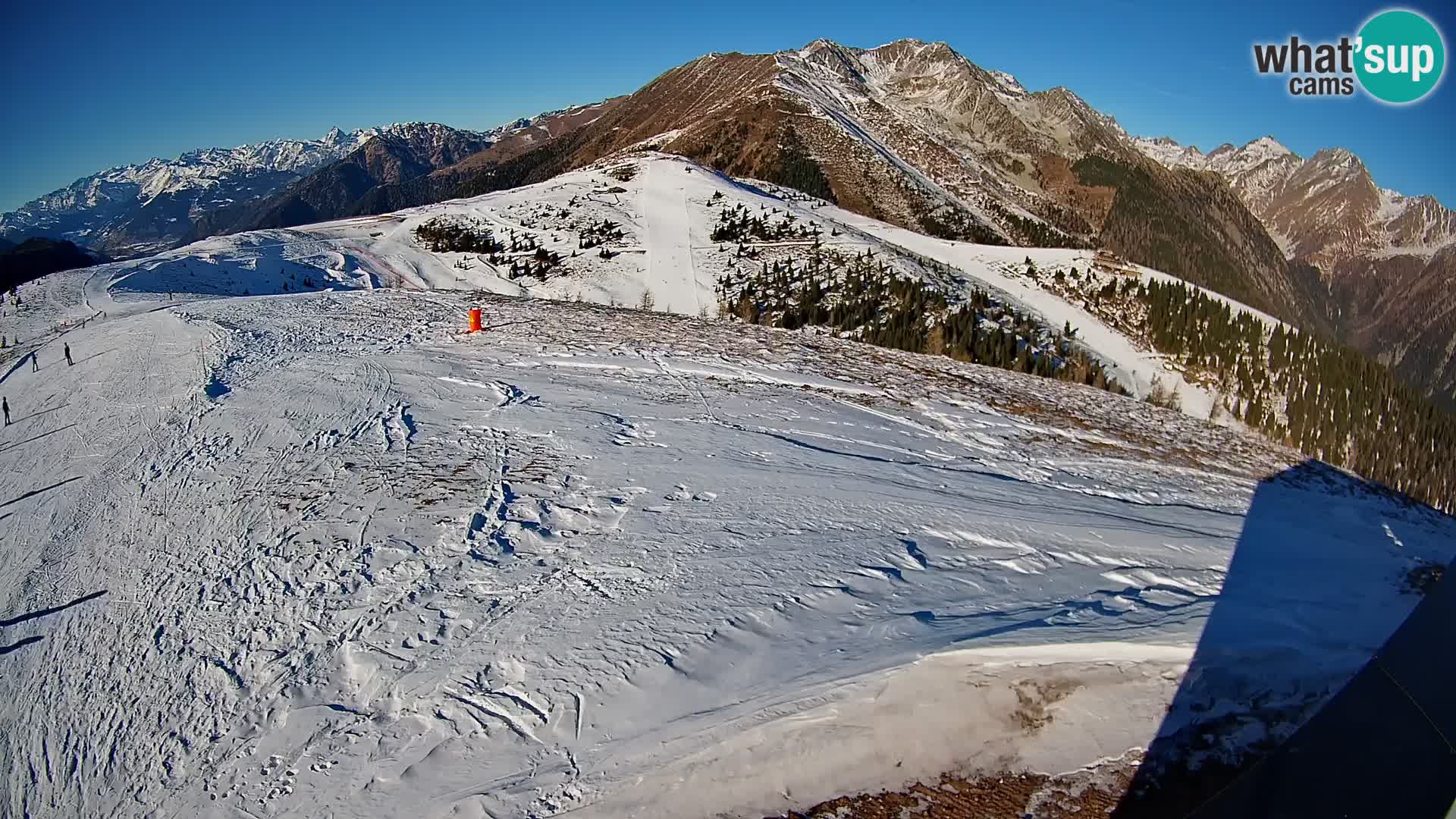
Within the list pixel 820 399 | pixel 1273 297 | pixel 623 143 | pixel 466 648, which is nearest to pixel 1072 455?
pixel 820 399

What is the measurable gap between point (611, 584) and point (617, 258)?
2739cm

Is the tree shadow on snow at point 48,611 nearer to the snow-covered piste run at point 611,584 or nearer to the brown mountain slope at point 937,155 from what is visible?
the snow-covered piste run at point 611,584

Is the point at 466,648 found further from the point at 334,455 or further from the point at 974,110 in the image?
A: the point at 974,110

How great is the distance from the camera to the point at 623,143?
112750 mm

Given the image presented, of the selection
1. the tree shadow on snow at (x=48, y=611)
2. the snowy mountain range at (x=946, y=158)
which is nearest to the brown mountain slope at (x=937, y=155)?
the snowy mountain range at (x=946, y=158)

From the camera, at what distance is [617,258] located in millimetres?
32375

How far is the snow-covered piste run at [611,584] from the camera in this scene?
16.6 ft

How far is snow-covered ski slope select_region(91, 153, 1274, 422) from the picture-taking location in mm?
26766

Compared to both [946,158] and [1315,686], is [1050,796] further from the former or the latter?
[946,158]

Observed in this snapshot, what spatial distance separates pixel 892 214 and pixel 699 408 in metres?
65.4

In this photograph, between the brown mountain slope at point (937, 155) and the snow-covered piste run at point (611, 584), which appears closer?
the snow-covered piste run at point (611, 584)

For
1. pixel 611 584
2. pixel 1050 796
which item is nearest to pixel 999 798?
pixel 1050 796

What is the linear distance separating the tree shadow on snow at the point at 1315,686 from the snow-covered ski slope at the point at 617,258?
57.5ft

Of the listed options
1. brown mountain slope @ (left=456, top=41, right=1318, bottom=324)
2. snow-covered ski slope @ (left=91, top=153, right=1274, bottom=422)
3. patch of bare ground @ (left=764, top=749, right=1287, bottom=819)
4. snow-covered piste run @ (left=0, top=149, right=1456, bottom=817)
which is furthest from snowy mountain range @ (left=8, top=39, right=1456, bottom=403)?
patch of bare ground @ (left=764, top=749, right=1287, bottom=819)
